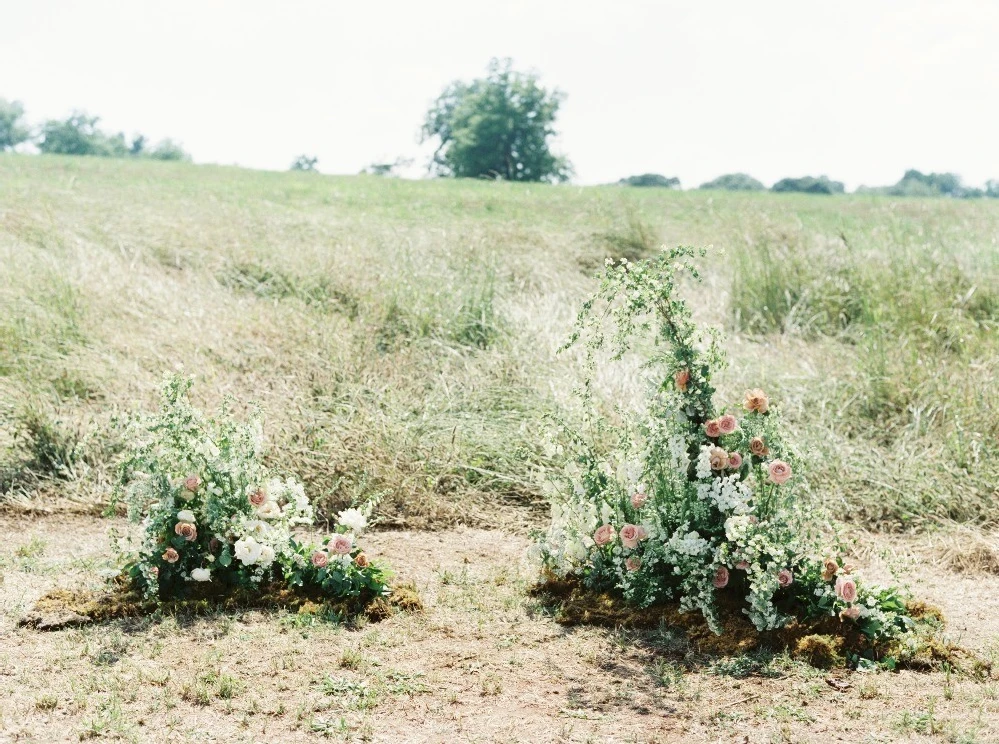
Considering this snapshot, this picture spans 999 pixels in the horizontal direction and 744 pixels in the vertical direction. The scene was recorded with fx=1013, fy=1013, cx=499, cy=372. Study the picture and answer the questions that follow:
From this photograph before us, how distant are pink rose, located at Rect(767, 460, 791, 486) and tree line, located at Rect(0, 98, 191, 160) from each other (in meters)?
52.1

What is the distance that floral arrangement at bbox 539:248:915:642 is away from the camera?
3.64 metres

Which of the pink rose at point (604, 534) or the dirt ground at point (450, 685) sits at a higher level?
the pink rose at point (604, 534)

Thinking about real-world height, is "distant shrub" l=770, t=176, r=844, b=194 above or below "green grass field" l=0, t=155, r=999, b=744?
above

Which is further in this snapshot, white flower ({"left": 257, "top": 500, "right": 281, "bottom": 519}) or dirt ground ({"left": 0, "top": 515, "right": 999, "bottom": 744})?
white flower ({"left": 257, "top": 500, "right": 281, "bottom": 519})

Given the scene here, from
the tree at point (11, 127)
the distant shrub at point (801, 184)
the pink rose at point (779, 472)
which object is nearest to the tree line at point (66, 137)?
the tree at point (11, 127)

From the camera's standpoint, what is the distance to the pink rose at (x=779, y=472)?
363 centimetres

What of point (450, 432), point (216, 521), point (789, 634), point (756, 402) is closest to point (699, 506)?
point (756, 402)

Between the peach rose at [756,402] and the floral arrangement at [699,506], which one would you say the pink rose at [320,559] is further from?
the peach rose at [756,402]

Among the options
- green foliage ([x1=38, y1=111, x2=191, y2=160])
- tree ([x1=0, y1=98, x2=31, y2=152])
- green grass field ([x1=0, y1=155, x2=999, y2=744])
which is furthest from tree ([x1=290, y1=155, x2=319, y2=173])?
green grass field ([x1=0, y1=155, x2=999, y2=744])

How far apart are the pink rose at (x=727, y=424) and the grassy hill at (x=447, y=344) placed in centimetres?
162

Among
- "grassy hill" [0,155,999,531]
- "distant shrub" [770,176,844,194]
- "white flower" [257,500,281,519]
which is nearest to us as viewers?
"white flower" [257,500,281,519]

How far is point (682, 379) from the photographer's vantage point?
149 inches

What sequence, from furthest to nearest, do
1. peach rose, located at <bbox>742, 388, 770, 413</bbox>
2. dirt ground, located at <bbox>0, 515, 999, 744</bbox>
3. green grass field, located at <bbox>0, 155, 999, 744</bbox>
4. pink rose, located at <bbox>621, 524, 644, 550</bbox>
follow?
pink rose, located at <bbox>621, 524, 644, 550</bbox> → peach rose, located at <bbox>742, 388, 770, 413</bbox> → green grass field, located at <bbox>0, 155, 999, 744</bbox> → dirt ground, located at <bbox>0, 515, 999, 744</bbox>

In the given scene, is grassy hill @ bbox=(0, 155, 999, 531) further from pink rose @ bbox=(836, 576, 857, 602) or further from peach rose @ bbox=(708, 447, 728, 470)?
pink rose @ bbox=(836, 576, 857, 602)
